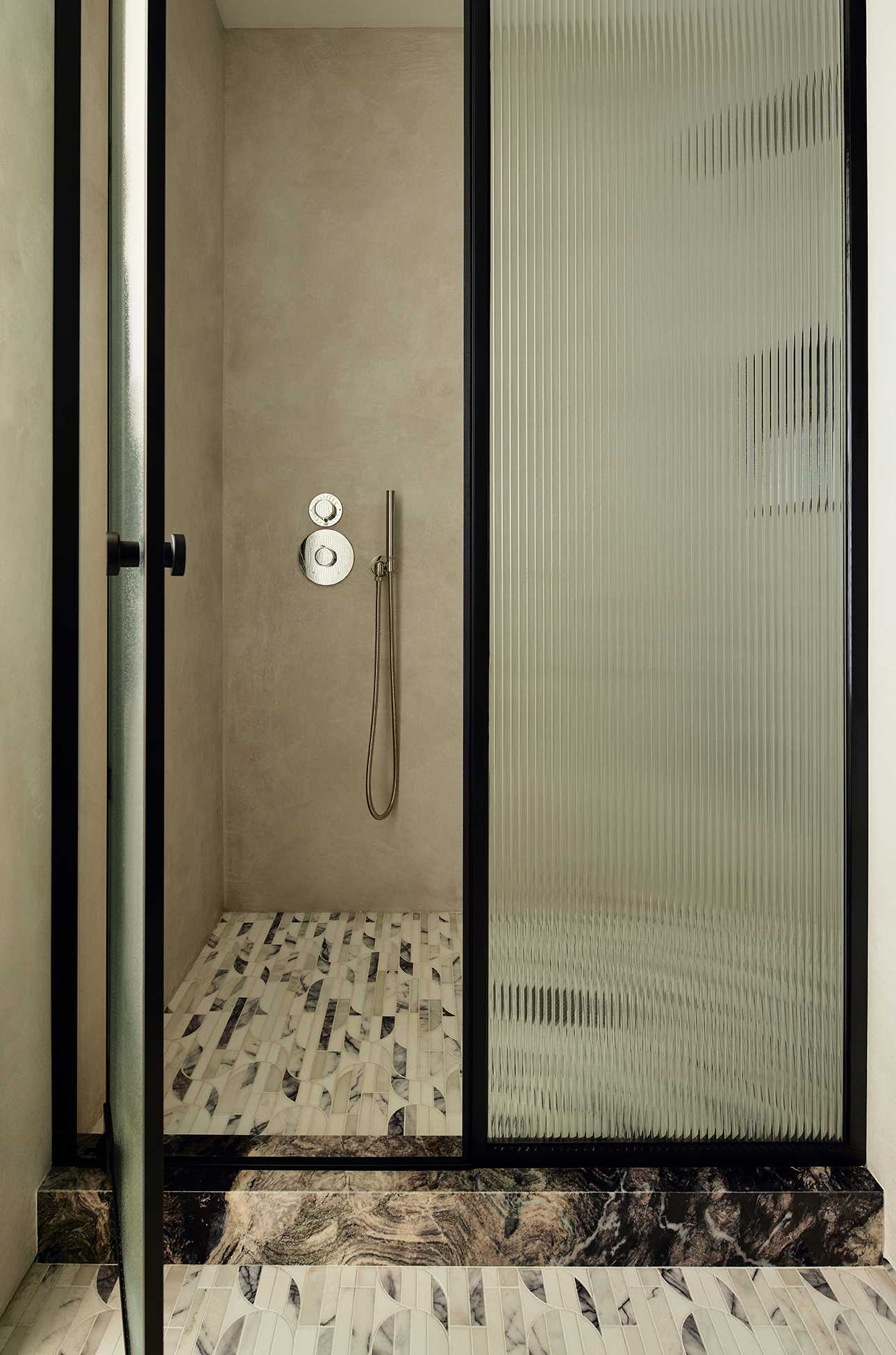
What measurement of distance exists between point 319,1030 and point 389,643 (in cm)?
→ 127

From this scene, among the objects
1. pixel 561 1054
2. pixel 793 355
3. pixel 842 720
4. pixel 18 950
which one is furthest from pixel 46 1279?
pixel 793 355

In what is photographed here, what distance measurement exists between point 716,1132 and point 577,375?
1246 millimetres

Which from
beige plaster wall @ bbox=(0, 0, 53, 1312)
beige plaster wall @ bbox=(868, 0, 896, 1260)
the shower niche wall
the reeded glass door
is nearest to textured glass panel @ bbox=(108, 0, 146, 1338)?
the reeded glass door

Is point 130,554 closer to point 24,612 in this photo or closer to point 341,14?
point 24,612

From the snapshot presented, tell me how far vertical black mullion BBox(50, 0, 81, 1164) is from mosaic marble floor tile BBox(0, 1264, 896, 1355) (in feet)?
0.80

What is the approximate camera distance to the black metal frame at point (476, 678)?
1.46 m

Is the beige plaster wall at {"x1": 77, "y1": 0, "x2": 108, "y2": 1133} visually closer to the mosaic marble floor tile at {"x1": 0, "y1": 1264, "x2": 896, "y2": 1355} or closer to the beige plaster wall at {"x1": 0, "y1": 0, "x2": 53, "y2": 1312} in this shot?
the beige plaster wall at {"x1": 0, "y1": 0, "x2": 53, "y2": 1312}

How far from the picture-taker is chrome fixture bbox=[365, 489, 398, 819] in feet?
9.48

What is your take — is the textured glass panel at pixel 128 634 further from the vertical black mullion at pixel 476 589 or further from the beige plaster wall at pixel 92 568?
the vertical black mullion at pixel 476 589

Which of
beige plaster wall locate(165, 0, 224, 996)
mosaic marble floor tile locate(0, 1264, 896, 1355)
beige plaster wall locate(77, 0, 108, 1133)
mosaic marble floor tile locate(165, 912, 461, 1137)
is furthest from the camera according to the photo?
beige plaster wall locate(165, 0, 224, 996)

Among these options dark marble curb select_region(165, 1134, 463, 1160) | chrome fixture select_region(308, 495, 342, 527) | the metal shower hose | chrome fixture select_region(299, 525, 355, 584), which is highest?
chrome fixture select_region(308, 495, 342, 527)

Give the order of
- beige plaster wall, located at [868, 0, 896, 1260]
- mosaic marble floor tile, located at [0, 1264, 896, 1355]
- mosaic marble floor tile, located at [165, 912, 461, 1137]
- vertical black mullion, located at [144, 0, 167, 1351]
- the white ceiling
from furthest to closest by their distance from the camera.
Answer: the white ceiling, mosaic marble floor tile, located at [165, 912, 461, 1137], beige plaster wall, located at [868, 0, 896, 1260], mosaic marble floor tile, located at [0, 1264, 896, 1355], vertical black mullion, located at [144, 0, 167, 1351]

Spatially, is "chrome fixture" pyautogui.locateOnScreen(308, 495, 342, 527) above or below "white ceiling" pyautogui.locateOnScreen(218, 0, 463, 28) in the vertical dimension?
below

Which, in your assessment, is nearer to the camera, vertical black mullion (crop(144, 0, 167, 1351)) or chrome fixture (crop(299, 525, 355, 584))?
vertical black mullion (crop(144, 0, 167, 1351))
